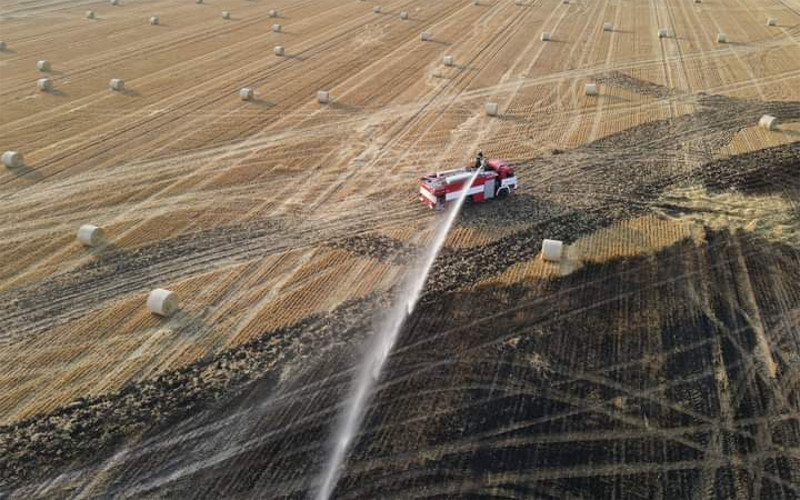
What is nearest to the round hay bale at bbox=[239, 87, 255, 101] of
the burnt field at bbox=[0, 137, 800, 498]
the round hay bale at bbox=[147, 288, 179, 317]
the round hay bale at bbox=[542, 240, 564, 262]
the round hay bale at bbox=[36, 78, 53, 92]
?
the round hay bale at bbox=[36, 78, 53, 92]

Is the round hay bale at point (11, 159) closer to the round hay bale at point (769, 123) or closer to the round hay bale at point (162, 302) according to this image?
the round hay bale at point (162, 302)

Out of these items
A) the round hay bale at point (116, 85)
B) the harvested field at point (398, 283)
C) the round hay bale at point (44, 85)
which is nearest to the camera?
the harvested field at point (398, 283)

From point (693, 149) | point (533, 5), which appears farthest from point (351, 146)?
point (533, 5)

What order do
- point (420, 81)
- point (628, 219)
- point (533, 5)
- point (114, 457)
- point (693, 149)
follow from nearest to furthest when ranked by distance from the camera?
point (114, 457)
point (628, 219)
point (693, 149)
point (420, 81)
point (533, 5)

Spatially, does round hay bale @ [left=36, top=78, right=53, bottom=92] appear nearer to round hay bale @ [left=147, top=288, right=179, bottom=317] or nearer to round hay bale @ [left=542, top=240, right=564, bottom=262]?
round hay bale @ [left=147, top=288, right=179, bottom=317]

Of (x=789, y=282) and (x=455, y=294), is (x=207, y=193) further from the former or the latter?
(x=789, y=282)

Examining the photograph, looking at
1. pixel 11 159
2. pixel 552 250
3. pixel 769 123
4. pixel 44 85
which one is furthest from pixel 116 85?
pixel 769 123

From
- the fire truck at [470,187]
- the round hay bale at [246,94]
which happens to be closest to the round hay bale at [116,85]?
the round hay bale at [246,94]
